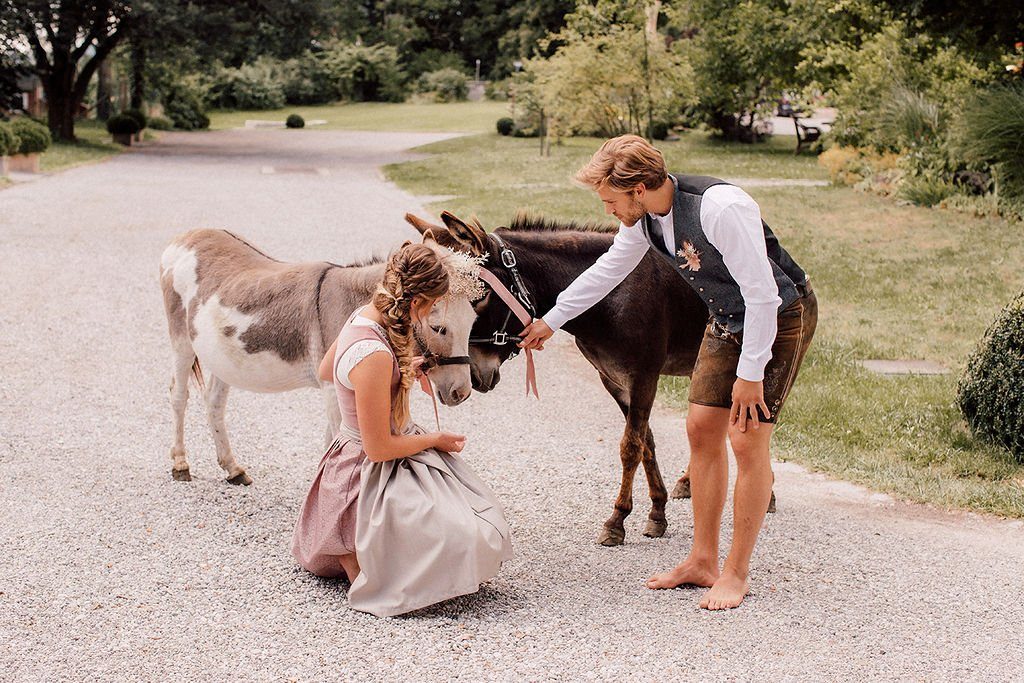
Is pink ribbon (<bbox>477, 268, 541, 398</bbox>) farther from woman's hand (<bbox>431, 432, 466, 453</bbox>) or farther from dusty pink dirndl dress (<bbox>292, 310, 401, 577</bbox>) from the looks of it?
dusty pink dirndl dress (<bbox>292, 310, 401, 577</bbox>)

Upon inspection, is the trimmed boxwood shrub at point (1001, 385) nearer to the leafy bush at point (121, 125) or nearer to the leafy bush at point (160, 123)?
the leafy bush at point (121, 125)

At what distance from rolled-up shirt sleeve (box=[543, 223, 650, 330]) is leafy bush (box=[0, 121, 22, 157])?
19.2m

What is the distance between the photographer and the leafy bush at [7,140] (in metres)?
21.1

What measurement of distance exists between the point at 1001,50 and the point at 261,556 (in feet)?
53.5

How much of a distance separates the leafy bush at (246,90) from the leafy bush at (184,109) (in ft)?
28.6

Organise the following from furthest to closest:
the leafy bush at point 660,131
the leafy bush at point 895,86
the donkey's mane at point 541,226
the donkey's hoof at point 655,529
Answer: the leafy bush at point 660,131 → the leafy bush at point 895,86 → the donkey's mane at point 541,226 → the donkey's hoof at point 655,529

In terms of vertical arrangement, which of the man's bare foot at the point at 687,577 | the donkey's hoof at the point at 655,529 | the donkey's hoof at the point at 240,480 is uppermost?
the man's bare foot at the point at 687,577

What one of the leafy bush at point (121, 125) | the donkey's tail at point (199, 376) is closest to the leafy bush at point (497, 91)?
the leafy bush at point (121, 125)

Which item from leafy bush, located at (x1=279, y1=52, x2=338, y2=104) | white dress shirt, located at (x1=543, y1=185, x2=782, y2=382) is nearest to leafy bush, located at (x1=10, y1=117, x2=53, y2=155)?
white dress shirt, located at (x1=543, y1=185, x2=782, y2=382)

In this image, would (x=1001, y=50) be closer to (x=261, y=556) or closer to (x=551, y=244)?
(x=551, y=244)

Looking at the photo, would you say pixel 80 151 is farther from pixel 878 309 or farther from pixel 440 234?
pixel 440 234

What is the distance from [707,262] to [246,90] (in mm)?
52885

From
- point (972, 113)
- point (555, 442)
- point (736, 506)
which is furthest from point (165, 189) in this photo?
point (736, 506)

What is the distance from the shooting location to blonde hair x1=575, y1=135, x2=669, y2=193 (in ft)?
13.9
